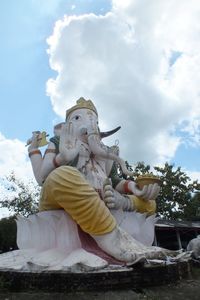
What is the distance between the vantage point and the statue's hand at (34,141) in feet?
24.7

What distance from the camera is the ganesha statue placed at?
5719mm

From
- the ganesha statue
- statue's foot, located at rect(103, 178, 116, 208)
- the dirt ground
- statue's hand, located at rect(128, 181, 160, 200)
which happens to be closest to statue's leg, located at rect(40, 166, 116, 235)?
the ganesha statue

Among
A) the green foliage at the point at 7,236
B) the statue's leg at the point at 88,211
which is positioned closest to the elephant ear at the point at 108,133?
the statue's leg at the point at 88,211

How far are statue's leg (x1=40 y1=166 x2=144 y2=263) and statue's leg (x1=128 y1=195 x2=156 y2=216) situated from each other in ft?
4.43

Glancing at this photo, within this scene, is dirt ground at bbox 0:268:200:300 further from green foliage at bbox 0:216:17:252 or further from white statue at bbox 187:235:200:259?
green foliage at bbox 0:216:17:252

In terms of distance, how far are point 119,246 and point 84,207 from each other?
0.83m

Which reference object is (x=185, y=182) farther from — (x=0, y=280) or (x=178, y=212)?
(x=0, y=280)

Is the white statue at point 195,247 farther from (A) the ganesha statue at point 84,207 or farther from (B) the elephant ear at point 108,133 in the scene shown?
(B) the elephant ear at point 108,133

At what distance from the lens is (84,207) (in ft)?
18.7

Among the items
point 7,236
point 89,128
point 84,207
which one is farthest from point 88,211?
point 7,236

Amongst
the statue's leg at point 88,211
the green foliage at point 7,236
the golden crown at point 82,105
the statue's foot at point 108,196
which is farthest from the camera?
the green foliage at point 7,236

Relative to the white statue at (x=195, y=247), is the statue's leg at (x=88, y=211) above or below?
above

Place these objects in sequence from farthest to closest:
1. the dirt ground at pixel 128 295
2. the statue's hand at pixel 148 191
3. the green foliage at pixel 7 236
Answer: the green foliage at pixel 7 236
the statue's hand at pixel 148 191
the dirt ground at pixel 128 295

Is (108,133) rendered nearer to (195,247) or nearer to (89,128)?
(89,128)
